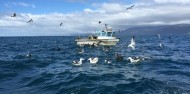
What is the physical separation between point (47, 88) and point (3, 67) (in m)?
15.7

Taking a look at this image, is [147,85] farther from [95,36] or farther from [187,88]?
[95,36]

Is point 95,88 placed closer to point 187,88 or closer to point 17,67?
point 187,88

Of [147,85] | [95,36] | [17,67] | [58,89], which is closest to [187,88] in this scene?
[147,85]

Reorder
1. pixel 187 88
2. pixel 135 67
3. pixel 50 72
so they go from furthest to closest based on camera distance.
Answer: pixel 135 67, pixel 50 72, pixel 187 88

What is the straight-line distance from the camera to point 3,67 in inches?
1558

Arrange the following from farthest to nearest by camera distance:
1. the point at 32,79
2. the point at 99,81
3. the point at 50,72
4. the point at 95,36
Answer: the point at 95,36
the point at 50,72
the point at 32,79
the point at 99,81

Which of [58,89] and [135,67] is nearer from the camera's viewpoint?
[58,89]

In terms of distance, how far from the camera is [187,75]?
102ft

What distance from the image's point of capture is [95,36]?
78.9 m

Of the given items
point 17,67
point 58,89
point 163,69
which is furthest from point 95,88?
point 17,67

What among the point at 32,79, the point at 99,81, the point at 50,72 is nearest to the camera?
the point at 99,81

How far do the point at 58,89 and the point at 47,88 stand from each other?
1125mm

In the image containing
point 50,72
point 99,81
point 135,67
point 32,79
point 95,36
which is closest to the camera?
point 99,81

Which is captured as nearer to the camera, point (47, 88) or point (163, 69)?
point (47, 88)
